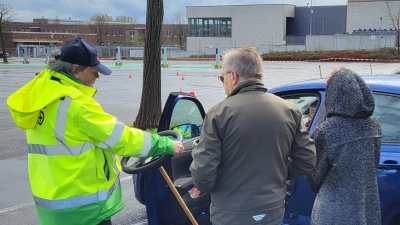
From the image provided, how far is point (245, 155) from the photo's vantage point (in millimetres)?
2625

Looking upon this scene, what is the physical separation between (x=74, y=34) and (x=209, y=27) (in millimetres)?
32122

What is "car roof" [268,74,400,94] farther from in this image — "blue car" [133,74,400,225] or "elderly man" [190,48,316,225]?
"elderly man" [190,48,316,225]

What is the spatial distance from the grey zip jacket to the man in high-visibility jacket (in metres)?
0.49

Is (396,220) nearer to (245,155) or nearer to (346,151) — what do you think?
(346,151)

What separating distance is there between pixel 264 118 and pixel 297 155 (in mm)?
349

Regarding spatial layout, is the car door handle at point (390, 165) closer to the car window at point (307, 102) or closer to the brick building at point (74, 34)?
the car window at point (307, 102)

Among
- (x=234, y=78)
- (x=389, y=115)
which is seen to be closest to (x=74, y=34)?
(x=389, y=115)

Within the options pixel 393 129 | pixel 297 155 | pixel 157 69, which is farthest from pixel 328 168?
pixel 157 69

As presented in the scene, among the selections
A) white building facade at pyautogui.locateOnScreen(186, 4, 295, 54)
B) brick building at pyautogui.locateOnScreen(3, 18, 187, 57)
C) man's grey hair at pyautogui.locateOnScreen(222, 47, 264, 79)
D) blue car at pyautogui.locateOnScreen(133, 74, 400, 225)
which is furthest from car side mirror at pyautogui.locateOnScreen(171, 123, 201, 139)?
brick building at pyautogui.locateOnScreen(3, 18, 187, 57)

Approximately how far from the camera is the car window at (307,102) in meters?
4.24

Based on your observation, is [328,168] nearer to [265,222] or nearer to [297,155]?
[297,155]

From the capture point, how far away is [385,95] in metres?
3.89

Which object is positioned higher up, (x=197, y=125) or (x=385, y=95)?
(x=385, y=95)

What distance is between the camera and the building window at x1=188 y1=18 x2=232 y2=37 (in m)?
75.4
